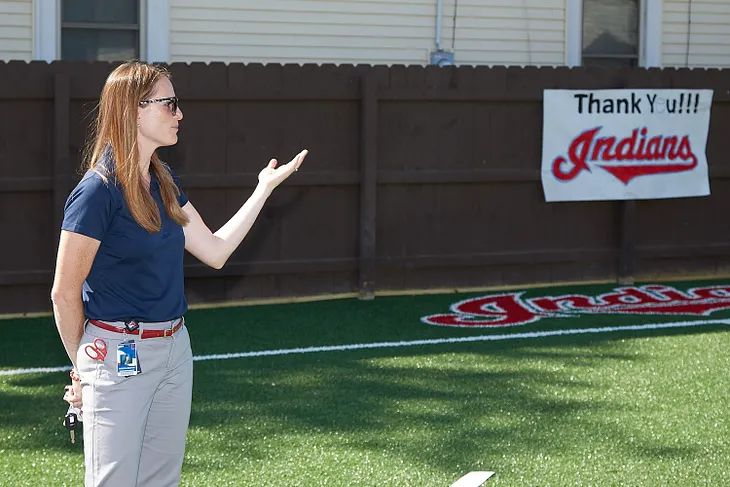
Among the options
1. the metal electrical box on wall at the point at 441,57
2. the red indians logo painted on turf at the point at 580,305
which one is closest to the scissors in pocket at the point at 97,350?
the red indians logo painted on turf at the point at 580,305

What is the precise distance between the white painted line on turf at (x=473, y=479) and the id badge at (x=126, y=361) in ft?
7.22

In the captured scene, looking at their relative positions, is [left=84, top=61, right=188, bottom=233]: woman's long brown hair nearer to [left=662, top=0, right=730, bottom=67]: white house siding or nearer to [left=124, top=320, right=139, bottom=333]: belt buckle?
[left=124, top=320, right=139, bottom=333]: belt buckle

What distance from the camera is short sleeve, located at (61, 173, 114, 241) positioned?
Result: 3.55 meters

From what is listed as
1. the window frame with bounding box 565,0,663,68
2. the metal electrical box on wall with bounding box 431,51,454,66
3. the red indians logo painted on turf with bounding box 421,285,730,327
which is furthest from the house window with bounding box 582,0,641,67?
the red indians logo painted on turf with bounding box 421,285,730,327

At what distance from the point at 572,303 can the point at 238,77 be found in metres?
3.77

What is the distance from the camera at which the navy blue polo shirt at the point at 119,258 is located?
3.58 meters

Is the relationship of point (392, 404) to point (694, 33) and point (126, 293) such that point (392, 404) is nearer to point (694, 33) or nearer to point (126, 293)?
point (126, 293)

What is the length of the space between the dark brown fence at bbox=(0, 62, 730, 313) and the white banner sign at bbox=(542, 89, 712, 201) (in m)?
0.14

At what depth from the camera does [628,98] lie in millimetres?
11703

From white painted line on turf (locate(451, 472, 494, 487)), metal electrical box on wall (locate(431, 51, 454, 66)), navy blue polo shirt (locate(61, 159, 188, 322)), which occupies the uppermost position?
metal electrical box on wall (locate(431, 51, 454, 66))

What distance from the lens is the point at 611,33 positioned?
14367 millimetres

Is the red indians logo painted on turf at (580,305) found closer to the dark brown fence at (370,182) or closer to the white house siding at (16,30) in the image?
the dark brown fence at (370,182)

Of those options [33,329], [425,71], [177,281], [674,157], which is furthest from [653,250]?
[177,281]

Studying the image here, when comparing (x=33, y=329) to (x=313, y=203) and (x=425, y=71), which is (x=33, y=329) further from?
(x=425, y=71)
